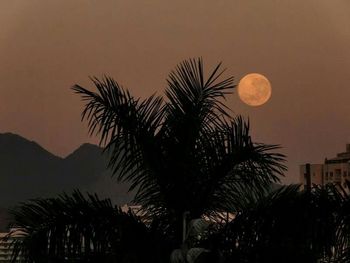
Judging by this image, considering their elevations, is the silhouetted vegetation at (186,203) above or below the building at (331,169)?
below

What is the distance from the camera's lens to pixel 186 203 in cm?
832

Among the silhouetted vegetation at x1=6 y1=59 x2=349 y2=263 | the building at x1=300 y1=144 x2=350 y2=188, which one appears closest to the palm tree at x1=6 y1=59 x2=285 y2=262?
the silhouetted vegetation at x1=6 y1=59 x2=349 y2=263

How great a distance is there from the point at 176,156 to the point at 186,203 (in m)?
0.43

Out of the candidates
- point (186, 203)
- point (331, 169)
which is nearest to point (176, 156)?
point (186, 203)

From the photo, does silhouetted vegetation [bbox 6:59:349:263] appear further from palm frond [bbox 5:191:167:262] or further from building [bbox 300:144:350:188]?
building [bbox 300:144:350:188]

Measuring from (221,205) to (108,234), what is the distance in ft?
4.04

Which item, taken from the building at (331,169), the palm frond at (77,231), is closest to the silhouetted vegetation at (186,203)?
the palm frond at (77,231)

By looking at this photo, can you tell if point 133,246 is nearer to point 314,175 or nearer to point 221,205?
point 221,205

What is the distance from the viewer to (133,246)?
7.81 metres

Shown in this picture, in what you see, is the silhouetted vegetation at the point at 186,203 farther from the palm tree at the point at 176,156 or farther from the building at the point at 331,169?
the building at the point at 331,169

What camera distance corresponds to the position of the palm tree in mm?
Result: 8328

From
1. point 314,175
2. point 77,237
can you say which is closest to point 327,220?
point 77,237

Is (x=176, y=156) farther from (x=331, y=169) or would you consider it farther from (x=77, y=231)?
(x=331, y=169)

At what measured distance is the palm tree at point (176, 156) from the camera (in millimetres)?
8328
